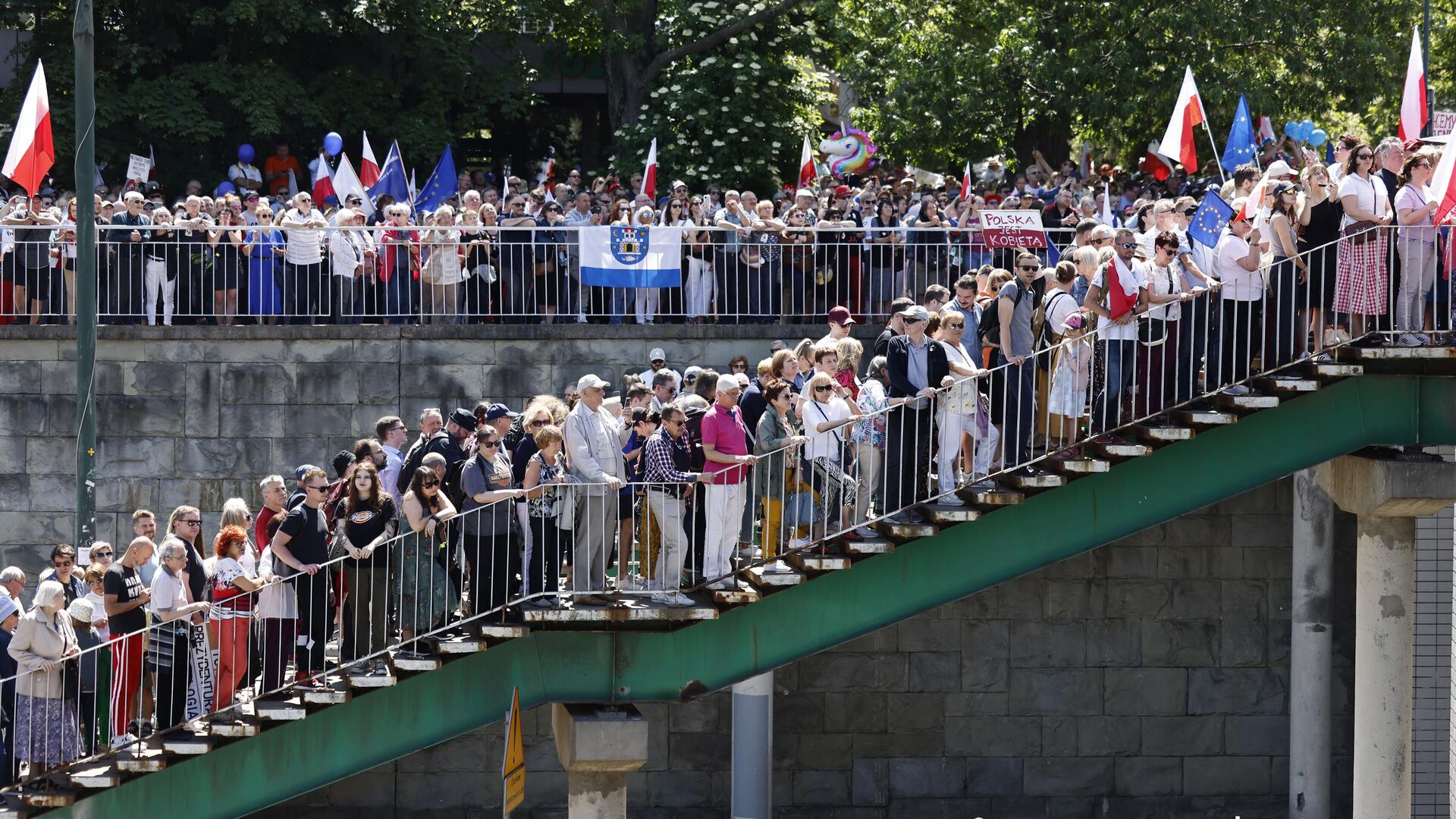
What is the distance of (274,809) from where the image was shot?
1875cm

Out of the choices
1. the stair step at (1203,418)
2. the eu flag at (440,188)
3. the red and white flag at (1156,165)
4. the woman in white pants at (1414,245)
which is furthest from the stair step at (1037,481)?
the red and white flag at (1156,165)

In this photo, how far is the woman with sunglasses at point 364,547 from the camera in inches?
526

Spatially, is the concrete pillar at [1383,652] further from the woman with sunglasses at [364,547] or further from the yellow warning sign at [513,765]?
the woman with sunglasses at [364,547]

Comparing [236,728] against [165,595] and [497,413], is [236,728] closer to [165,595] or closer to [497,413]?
[165,595]

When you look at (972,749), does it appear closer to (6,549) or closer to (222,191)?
(6,549)

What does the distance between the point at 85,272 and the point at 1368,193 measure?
393 inches

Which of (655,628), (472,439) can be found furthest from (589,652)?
(472,439)

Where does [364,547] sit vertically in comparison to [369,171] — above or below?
below

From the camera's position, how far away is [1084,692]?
1922 cm

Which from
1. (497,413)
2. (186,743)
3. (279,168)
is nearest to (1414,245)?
(497,413)

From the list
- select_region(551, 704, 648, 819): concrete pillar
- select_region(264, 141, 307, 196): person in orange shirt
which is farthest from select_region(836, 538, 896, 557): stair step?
select_region(264, 141, 307, 196): person in orange shirt

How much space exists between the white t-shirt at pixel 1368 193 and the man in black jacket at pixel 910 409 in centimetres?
315

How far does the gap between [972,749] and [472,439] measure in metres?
7.37

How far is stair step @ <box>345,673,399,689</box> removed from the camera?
13.6 meters
